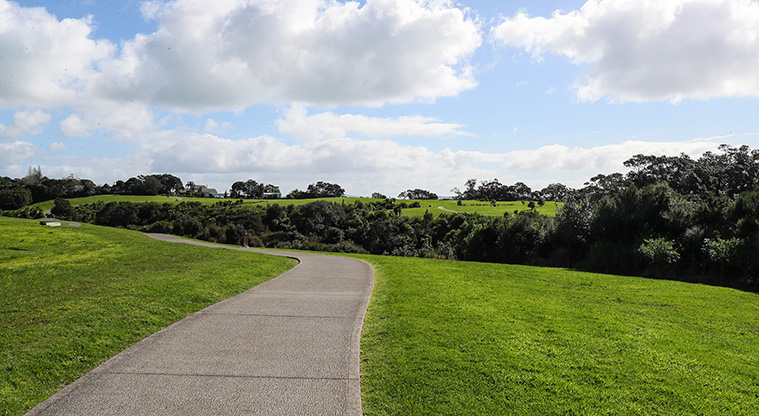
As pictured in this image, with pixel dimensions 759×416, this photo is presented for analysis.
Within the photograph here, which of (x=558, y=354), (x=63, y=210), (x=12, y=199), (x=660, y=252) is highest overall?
(x=12, y=199)

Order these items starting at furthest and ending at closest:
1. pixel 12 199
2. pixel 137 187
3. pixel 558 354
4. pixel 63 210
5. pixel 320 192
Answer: pixel 320 192, pixel 137 187, pixel 63 210, pixel 12 199, pixel 558 354

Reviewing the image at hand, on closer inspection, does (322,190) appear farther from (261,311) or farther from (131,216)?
(261,311)

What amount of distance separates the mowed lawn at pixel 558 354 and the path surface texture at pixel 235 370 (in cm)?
46

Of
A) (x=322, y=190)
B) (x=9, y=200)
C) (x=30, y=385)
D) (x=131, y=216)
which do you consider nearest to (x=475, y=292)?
(x=30, y=385)

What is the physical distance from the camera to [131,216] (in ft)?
190

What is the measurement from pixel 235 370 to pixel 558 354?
4497 millimetres

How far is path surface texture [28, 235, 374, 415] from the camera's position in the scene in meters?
4.43

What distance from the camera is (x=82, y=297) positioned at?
28.6 feet

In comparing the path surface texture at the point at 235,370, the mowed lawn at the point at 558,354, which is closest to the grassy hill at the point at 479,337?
the mowed lawn at the point at 558,354

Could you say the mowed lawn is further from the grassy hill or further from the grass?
the grass

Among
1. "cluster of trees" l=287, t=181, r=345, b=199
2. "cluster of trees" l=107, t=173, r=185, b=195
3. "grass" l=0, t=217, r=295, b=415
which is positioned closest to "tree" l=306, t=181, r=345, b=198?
"cluster of trees" l=287, t=181, r=345, b=199

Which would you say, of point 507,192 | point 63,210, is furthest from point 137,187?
point 507,192

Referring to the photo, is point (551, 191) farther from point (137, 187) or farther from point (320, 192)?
point (137, 187)

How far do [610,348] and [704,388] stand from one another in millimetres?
1373
